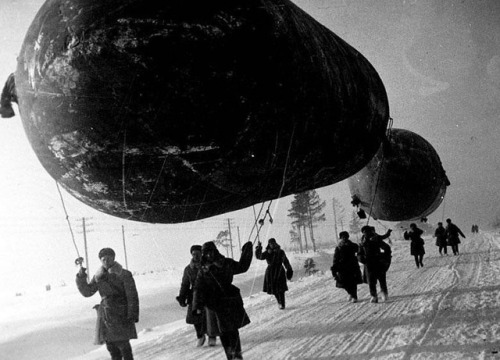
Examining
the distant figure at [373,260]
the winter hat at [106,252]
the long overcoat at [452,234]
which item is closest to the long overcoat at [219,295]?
the winter hat at [106,252]

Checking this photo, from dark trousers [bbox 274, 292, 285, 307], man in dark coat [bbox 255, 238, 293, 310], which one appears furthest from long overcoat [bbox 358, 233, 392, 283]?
dark trousers [bbox 274, 292, 285, 307]

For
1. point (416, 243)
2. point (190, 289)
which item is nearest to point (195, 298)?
point (190, 289)

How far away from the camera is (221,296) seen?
4211 mm

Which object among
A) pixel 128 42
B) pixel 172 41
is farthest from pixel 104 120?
pixel 172 41

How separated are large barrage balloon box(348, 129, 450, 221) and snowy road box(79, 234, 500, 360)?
1734 millimetres

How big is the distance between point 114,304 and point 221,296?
123 cm

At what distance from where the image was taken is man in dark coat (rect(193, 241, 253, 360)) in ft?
13.5

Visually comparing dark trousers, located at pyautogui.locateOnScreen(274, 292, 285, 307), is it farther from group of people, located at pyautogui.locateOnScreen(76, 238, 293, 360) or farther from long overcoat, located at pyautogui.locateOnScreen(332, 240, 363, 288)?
group of people, located at pyautogui.locateOnScreen(76, 238, 293, 360)

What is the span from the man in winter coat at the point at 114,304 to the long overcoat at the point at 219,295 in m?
0.76

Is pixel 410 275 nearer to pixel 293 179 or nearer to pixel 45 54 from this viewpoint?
pixel 293 179

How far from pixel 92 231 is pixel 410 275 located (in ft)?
116

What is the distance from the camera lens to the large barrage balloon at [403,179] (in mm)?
5211

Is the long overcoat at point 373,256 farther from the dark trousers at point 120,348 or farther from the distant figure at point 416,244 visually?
the distant figure at point 416,244

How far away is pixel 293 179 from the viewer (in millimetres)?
2346
